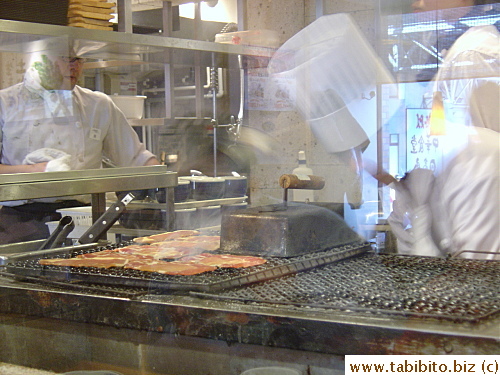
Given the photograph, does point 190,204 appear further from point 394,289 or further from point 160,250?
point 394,289

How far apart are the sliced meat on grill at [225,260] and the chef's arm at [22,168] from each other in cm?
72

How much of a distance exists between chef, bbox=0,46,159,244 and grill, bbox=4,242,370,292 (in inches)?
20.1

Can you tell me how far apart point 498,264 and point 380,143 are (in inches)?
35.7

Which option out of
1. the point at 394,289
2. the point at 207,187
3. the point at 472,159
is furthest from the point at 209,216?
the point at 394,289

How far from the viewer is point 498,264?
1.40 m

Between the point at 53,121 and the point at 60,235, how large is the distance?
390 millimetres

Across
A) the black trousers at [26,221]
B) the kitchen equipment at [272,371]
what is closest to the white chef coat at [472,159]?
the kitchen equipment at [272,371]

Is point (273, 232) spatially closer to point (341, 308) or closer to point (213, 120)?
point (341, 308)

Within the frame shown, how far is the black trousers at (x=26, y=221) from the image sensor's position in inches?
87.6

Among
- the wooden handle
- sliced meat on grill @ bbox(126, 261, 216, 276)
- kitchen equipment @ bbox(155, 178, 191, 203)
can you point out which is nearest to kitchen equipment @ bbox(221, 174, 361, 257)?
the wooden handle

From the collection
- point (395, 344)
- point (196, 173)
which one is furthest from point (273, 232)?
point (196, 173)

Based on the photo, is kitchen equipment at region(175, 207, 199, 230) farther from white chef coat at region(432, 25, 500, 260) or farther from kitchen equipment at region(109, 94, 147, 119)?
white chef coat at region(432, 25, 500, 260)

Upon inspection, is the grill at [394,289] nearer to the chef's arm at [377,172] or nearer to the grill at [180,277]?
the grill at [180,277]

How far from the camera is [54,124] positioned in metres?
1.92
